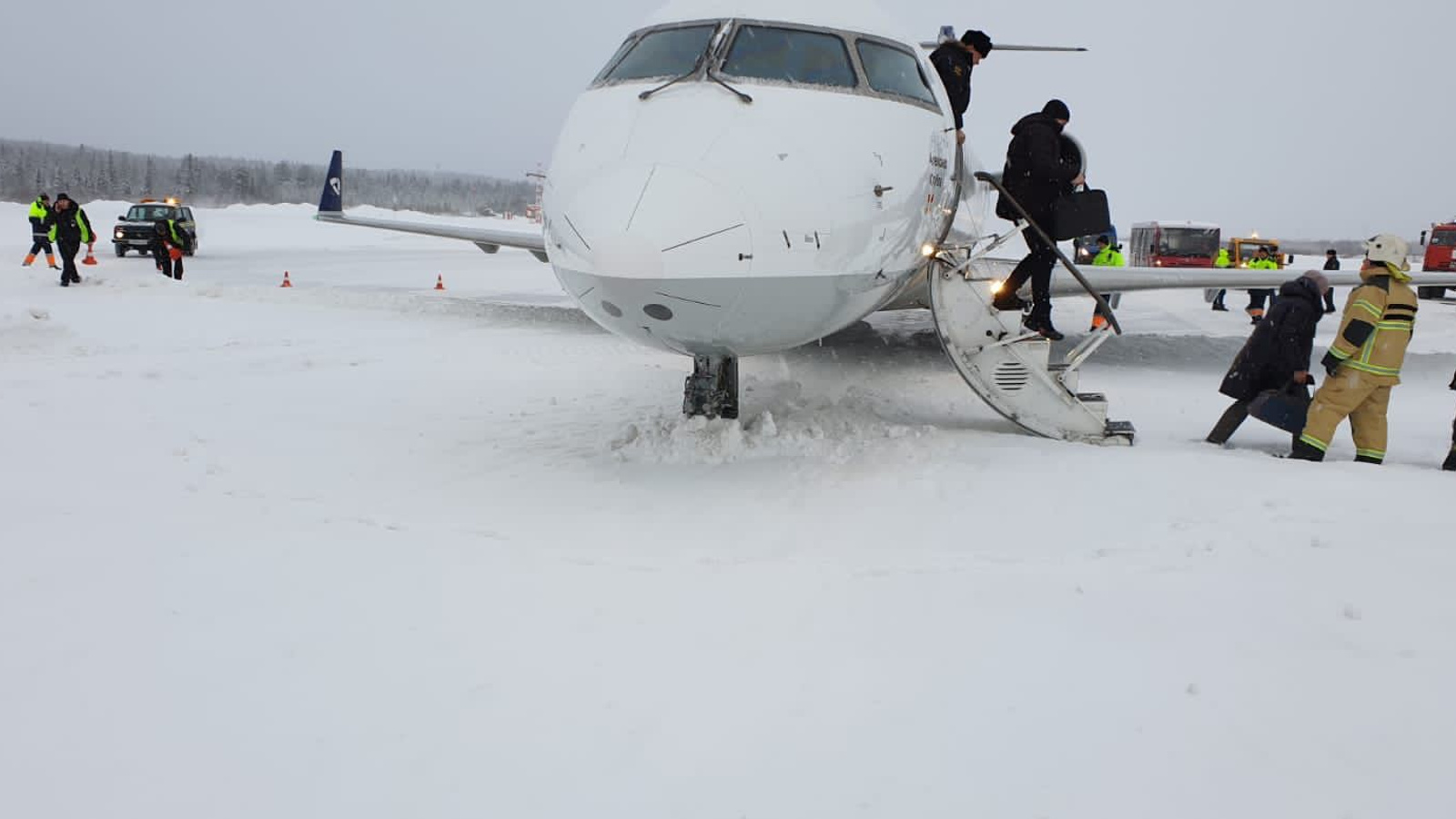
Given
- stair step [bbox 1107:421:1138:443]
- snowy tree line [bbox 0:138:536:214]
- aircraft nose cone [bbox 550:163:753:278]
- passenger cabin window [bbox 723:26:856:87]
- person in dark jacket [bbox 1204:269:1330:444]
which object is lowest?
stair step [bbox 1107:421:1138:443]

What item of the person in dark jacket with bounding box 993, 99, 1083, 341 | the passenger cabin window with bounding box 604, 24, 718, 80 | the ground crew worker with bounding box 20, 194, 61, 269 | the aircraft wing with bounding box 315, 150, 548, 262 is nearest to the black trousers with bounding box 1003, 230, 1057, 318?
the person in dark jacket with bounding box 993, 99, 1083, 341

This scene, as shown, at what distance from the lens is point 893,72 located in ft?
20.6

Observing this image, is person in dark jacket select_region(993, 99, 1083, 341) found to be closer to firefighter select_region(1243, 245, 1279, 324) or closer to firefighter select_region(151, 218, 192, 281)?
firefighter select_region(1243, 245, 1279, 324)

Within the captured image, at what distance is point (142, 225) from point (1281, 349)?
30889 millimetres

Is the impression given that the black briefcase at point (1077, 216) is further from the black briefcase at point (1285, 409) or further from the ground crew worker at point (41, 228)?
the ground crew worker at point (41, 228)

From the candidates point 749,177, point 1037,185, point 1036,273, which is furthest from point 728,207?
point 1036,273

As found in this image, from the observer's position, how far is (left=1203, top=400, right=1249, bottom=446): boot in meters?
7.57

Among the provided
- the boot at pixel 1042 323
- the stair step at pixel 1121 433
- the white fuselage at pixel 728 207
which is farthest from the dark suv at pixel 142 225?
the stair step at pixel 1121 433

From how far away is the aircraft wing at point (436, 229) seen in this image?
13.5 meters

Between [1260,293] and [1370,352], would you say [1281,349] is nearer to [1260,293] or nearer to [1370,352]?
[1370,352]

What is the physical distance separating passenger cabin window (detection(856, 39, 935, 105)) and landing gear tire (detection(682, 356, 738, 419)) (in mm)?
2436

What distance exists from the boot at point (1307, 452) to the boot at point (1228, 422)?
1.78 feet

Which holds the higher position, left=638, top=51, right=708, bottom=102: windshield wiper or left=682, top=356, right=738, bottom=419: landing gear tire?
left=638, top=51, right=708, bottom=102: windshield wiper

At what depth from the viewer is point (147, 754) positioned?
2922 mm
